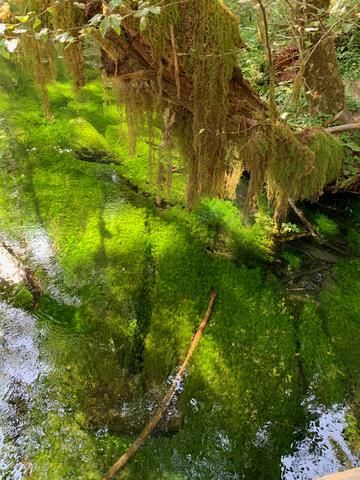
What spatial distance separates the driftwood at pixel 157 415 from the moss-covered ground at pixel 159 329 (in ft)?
0.16

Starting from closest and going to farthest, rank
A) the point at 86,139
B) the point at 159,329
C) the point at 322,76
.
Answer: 1. the point at 159,329
2. the point at 322,76
3. the point at 86,139

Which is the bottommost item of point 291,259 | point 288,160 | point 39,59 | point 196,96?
point 291,259

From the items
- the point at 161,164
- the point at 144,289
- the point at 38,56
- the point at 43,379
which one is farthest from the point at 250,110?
the point at 43,379

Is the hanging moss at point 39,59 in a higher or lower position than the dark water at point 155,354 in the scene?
higher

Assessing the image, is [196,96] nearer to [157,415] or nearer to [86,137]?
[157,415]

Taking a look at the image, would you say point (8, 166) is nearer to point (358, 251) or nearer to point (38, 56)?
point (38, 56)

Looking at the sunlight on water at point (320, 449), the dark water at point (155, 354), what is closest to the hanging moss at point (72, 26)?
the dark water at point (155, 354)

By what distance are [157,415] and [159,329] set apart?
760 millimetres

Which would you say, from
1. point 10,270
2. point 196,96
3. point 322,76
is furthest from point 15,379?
point 322,76

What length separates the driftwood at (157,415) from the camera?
2.86 m

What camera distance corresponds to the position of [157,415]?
10.3ft

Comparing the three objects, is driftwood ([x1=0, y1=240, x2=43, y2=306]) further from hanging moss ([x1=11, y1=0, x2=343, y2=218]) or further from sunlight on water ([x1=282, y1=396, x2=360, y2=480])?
sunlight on water ([x1=282, y1=396, x2=360, y2=480])

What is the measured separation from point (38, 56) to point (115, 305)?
2167mm

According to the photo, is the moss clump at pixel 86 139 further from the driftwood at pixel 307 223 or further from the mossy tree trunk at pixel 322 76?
the mossy tree trunk at pixel 322 76
